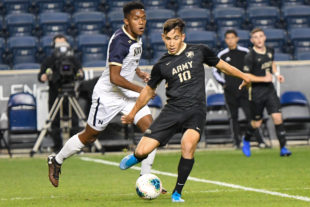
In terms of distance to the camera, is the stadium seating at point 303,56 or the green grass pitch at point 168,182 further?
the stadium seating at point 303,56

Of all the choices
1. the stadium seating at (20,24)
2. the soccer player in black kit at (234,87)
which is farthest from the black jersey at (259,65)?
the stadium seating at (20,24)

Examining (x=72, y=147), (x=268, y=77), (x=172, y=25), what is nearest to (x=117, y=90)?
(x=72, y=147)

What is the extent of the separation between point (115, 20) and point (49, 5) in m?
2.19

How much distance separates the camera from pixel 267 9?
20.5m

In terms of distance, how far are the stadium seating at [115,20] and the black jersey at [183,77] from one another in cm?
1200

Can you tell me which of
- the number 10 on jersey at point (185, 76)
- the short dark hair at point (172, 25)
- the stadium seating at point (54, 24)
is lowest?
the stadium seating at point (54, 24)

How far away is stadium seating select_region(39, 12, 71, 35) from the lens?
19.6 meters

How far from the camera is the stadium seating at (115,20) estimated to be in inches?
774

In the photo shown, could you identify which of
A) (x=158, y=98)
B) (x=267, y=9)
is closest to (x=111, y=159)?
(x=158, y=98)

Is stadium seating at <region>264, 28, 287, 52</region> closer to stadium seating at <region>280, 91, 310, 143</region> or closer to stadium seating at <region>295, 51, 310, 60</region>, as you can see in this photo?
stadium seating at <region>295, 51, 310, 60</region>

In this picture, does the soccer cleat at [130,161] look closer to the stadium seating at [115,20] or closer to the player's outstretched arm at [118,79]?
the player's outstretched arm at [118,79]

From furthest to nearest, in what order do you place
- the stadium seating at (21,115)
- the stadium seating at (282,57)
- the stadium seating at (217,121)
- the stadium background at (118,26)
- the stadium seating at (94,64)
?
the stadium seating at (282,57), the stadium seating at (94,64), the stadium background at (118,26), the stadium seating at (217,121), the stadium seating at (21,115)

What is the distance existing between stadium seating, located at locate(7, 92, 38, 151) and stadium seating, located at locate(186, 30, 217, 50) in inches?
179

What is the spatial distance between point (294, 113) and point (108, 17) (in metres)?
5.90
